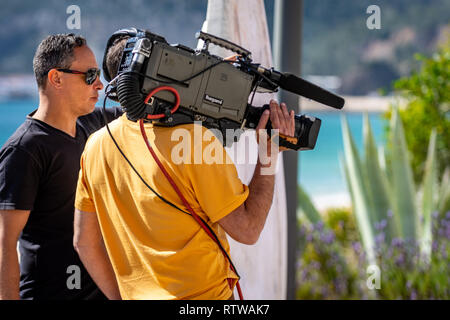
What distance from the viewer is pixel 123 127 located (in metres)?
1.31

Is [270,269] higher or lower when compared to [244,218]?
lower

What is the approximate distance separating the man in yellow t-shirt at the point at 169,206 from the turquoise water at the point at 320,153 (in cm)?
1522

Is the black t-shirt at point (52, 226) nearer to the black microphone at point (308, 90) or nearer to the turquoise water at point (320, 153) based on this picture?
the black microphone at point (308, 90)

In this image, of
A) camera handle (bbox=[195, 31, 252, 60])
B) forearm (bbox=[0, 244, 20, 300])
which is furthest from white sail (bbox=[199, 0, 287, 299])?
forearm (bbox=[0, 244, 20, 300])

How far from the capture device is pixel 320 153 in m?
25.4

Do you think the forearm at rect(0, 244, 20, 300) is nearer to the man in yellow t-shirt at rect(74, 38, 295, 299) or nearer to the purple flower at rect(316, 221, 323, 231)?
the man in yellow t-shirt at rect(74, 38, 295, 299)

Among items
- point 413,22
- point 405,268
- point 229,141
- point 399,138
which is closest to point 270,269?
point 229,141

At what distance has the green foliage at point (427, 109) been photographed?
4668 millimetres

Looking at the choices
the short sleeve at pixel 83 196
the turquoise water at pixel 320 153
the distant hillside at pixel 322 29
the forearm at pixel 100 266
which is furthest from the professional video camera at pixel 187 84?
the distant hillside at pixel 322 29

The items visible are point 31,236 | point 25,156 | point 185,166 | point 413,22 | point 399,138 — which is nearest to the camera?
point 185,166

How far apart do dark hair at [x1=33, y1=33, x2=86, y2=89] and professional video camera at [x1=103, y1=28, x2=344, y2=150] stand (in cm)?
37

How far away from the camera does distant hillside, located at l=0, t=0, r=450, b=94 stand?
2912 centimetres
